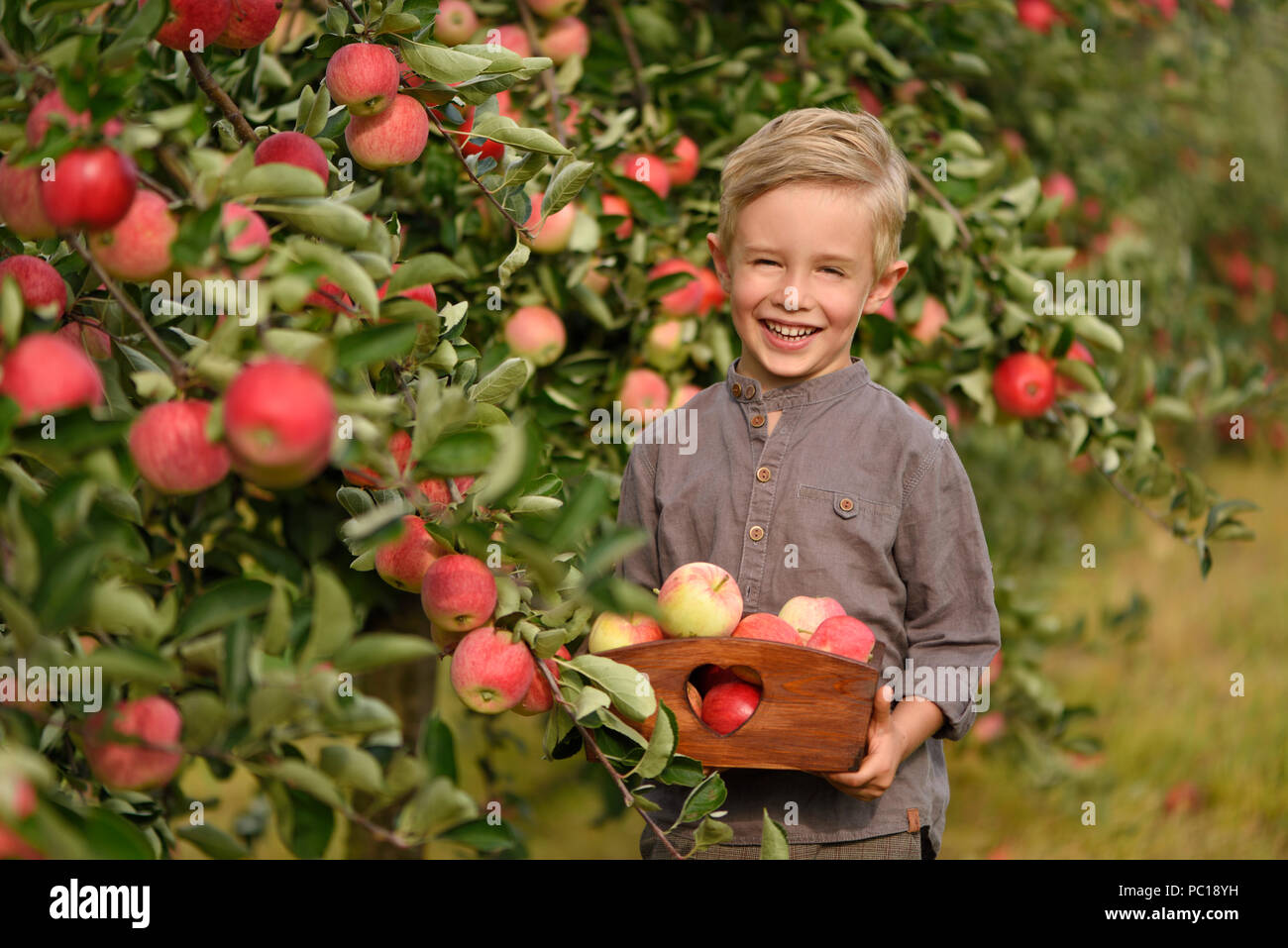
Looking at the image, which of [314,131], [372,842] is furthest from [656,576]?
[372,842]

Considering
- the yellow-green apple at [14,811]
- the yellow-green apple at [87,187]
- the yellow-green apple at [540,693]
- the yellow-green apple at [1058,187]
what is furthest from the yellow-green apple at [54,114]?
the yellow-green apple at [1058,187]

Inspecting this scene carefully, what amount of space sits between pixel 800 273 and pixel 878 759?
1.75ft

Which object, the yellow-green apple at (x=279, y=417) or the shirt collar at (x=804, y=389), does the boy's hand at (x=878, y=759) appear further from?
the yellow-green apple at (x=279, y=417)

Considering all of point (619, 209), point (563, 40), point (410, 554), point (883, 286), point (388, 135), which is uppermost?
point (563, 40)

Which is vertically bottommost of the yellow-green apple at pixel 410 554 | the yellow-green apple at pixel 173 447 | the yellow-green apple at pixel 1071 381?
the yellow-green apple at pixel 410 554

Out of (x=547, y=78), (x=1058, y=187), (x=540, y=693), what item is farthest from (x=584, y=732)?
(x=1058, y=187)

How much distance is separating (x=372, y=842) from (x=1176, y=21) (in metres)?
2.66

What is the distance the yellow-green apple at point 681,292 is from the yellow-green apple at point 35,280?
88 cm

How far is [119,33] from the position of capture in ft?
3.18

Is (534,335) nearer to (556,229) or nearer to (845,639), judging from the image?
(556,229)

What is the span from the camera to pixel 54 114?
86cm

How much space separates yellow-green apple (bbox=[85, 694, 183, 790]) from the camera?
0.85m

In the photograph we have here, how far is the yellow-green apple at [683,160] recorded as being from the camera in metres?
1.85
